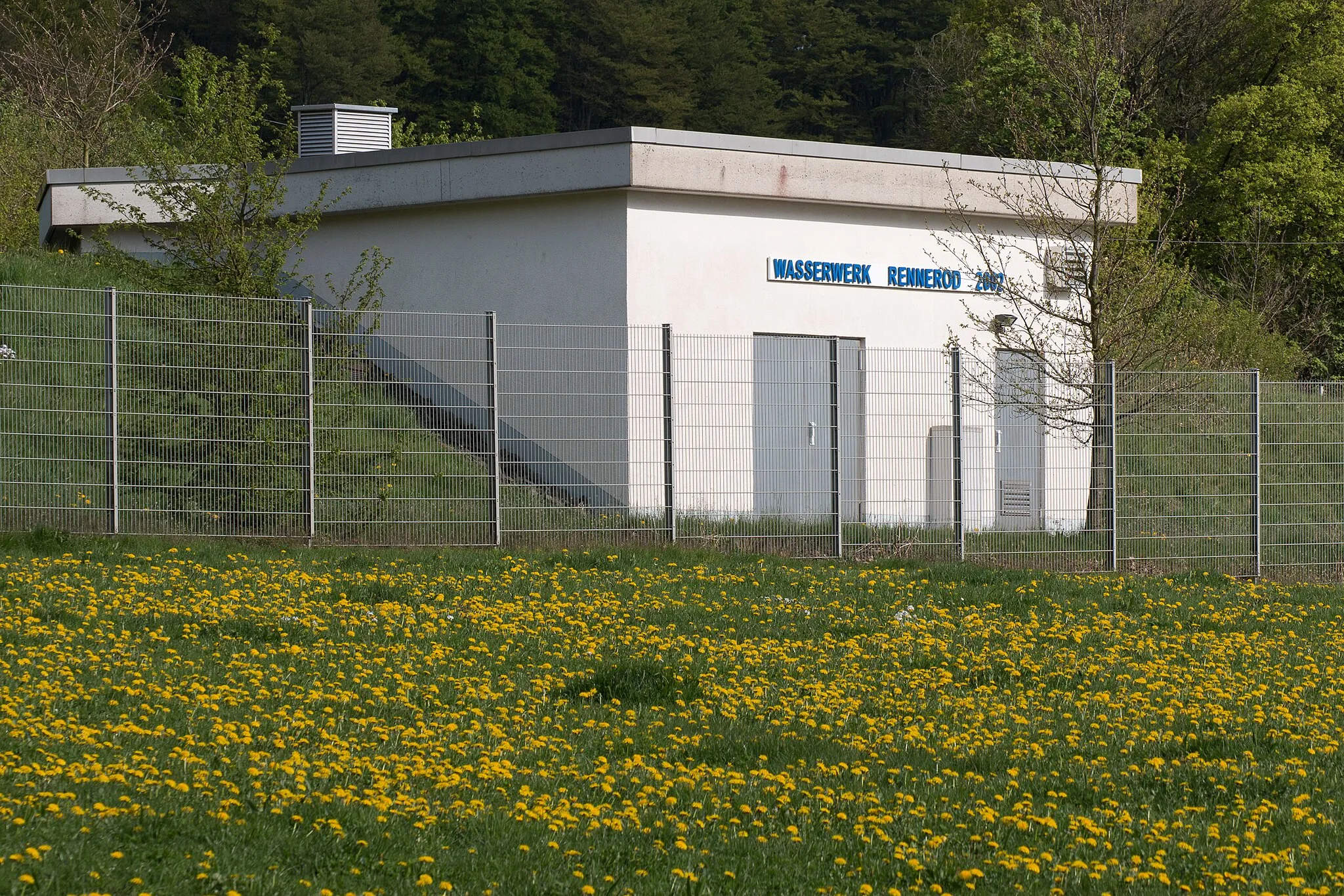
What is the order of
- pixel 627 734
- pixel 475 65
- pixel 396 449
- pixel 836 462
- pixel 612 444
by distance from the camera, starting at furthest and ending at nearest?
pixel 475 65 < pixel 836 462 < pixel 612 444 < pixel 396 449 < pixel 627 734

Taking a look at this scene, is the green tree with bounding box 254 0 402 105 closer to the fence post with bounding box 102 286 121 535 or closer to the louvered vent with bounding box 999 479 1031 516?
the louvered vent with bounding box 999 479 1031 516

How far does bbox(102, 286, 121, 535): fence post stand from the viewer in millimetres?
13289

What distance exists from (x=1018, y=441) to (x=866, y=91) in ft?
169

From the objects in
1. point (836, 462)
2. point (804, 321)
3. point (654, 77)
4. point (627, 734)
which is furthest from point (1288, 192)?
point (627, 734)

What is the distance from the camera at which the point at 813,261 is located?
63.7 ft

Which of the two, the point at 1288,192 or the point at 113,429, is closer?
the point at 113,429

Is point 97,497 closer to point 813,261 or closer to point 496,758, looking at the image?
point 496,758

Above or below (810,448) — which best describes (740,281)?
above

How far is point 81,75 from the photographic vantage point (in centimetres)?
3444

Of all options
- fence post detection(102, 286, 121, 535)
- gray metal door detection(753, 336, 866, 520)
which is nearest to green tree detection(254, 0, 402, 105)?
gray metal door detection(753, 336, 866, 520)

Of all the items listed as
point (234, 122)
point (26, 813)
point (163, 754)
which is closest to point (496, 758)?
point (163, 754)

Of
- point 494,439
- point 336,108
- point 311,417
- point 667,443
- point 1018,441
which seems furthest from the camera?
point 336,108

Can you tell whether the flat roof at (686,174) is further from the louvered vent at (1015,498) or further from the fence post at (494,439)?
the fence post at (494,439)

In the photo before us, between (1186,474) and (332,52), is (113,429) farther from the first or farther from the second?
(332,52)
